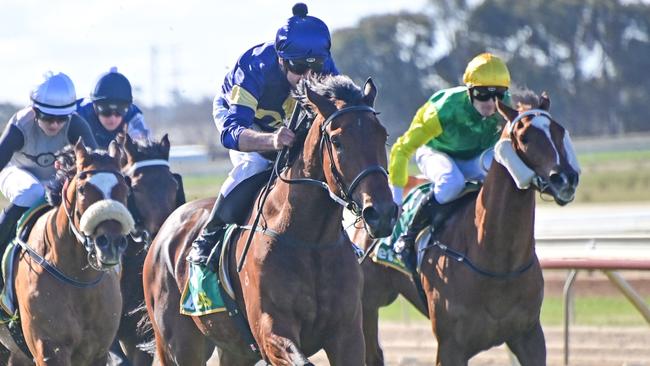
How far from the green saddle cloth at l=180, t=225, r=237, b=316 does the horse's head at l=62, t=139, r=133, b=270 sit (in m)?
0.38

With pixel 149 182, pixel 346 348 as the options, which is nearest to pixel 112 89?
pixel 149 182

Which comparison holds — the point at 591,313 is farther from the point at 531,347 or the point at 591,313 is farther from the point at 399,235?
the point at 531,347

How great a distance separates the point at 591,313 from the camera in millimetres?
12844

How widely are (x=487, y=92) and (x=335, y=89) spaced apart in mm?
2142

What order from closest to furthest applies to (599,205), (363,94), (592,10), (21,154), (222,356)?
(363,94) < (222,356) < (21,154) < (599,205) < (592,10)

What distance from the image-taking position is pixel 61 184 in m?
7.64

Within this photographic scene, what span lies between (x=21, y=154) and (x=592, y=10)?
42.3 metres

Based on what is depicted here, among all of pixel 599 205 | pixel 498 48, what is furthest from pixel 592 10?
pixel 599 205

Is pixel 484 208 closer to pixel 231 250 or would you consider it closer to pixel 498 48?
pixel 231 250

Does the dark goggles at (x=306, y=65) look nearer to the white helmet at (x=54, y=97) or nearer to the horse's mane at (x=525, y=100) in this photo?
the horse's mane at (x=525, y=100)

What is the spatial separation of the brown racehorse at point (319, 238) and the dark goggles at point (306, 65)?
0.38 metres

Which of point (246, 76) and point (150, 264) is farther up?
point (246, 76)

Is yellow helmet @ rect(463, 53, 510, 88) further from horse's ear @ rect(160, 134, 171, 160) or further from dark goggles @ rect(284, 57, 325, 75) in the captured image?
horse's ear @ rect(160, 134, 171, 160)

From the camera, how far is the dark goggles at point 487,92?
791 centimetres
